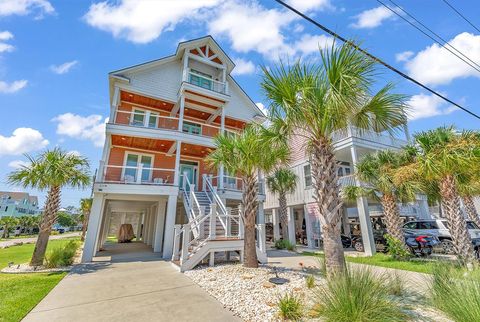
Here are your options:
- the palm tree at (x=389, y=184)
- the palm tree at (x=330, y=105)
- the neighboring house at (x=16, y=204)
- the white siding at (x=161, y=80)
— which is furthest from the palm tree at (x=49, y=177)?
the neighboring house at (x=16, y=204)

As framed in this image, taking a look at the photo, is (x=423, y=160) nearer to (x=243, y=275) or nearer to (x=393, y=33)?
(x=393, y=33)

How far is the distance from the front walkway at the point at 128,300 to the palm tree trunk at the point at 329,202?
252cm

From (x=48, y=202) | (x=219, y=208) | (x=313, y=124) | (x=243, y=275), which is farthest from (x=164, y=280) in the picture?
(x=48, y=202)

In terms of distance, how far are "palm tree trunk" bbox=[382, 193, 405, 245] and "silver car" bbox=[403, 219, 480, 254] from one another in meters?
3.40

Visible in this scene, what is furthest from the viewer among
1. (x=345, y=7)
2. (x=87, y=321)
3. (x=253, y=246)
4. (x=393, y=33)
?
(x=253, y=246)

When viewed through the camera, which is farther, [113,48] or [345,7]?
[113,48]

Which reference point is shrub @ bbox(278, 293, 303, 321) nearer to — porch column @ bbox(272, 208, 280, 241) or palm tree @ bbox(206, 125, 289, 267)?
palm tree @ bbox(206, 125, 289, 267)

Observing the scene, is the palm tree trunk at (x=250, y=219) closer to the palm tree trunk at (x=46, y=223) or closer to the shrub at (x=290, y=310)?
the shrub at (x=290, y=310)

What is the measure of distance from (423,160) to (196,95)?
13346 millimetres

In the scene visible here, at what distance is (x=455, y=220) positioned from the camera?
8664 mm

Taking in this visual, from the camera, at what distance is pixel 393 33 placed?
6938mm

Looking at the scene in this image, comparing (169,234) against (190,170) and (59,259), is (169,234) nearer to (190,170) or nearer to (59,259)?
(59,259)

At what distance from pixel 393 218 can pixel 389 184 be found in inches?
69.7

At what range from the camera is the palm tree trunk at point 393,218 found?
1132cm
